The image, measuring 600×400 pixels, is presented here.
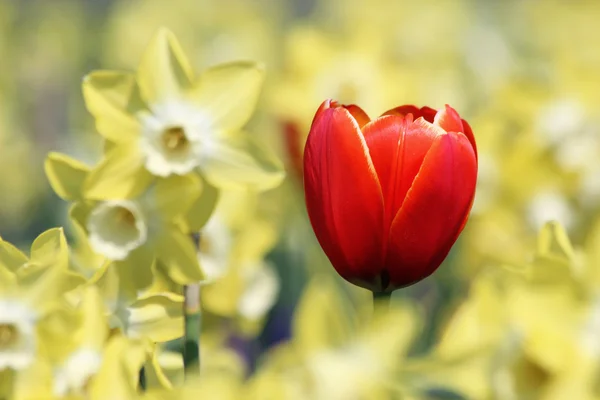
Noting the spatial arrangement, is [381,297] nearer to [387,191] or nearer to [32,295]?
[387,191]

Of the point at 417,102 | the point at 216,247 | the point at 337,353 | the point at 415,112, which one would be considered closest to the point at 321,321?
the point at 337,353

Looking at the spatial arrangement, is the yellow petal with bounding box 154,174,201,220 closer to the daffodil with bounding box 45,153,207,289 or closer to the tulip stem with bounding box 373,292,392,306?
the daffodil with bounding box 45,153,207,289

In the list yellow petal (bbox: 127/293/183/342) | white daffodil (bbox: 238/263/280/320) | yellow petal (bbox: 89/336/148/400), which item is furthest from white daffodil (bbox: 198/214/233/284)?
yellow petal (bbox: 89/336/148/400)

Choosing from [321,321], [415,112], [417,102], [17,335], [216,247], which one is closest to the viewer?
[321,321]

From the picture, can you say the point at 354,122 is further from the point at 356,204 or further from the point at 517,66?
the point at 517,66

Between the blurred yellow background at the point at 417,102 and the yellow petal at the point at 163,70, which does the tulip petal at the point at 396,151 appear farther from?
the yellow petal at the point at 163,70

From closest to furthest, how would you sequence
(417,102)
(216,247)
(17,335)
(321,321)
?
(321,321) → (17,335) → (216,247) → (417,102)
